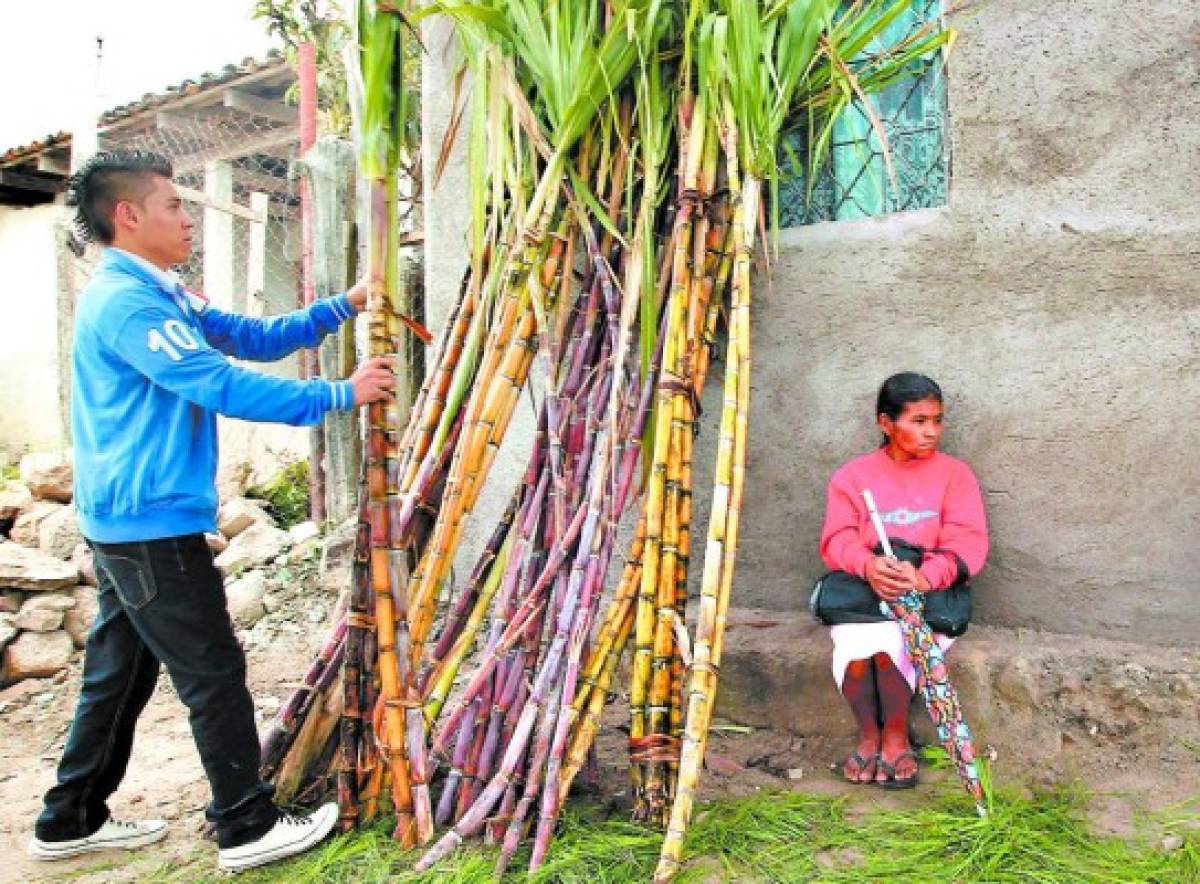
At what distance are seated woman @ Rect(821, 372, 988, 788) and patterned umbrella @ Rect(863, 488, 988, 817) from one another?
0.04 m

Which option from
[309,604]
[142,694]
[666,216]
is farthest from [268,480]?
[666,216]

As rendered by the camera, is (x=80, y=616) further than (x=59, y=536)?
No

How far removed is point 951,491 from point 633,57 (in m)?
1.34

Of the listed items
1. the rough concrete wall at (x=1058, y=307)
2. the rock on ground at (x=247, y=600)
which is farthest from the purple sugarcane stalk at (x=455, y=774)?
the rock on ground at (x=247, y=600)

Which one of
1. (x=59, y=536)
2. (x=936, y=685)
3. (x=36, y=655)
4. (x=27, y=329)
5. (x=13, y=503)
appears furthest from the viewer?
(x=27, y=329)

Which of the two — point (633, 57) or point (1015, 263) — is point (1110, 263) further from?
point (633, 57)

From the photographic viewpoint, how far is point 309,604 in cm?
400

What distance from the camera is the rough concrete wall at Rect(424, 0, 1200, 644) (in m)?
2.34

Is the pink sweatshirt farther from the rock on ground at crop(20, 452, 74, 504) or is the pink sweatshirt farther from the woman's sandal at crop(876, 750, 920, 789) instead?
the rock on ground at crop(20, 452, 74, 504)

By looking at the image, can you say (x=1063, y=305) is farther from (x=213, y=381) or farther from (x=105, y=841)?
(x=105, y=841)

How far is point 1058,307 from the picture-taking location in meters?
2.44

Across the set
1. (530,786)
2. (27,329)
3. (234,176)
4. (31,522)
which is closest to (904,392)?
(530,786)

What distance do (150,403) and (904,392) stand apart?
5.77ft

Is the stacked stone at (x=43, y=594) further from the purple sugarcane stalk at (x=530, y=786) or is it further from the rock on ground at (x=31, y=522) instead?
the purple sugarcane stalk at (x=530, y=786)
